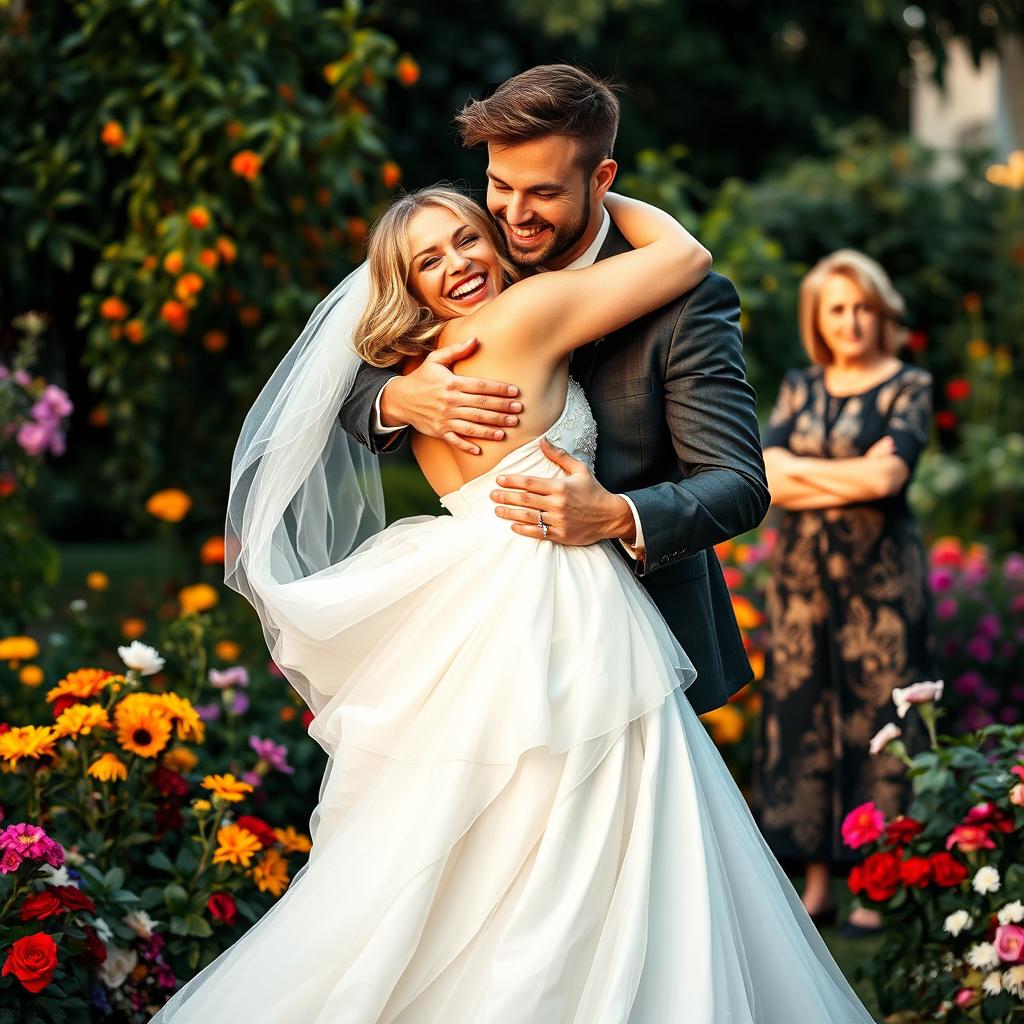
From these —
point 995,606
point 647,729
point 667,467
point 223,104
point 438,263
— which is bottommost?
point 995,606

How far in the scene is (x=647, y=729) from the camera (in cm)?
248

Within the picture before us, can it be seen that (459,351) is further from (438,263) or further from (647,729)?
(647,729)

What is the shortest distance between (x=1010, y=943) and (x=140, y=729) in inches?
75.0

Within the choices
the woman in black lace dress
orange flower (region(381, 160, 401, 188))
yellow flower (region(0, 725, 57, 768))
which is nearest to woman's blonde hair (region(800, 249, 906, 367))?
the woman in black lace dress

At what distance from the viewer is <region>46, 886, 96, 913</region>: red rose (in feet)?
9.09

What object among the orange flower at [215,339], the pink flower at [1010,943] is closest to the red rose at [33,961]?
the pink flower at [1010,943]

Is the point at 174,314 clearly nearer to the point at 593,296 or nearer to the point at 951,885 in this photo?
the point at 593,296

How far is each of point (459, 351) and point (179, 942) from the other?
1438 mm

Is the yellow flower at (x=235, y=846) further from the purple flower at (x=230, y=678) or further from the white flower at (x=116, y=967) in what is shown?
the purple flower at (x=230, y=678)

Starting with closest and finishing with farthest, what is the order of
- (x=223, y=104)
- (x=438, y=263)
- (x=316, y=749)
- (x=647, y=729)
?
(x=647, y=729), (x=438, y=263), (x=316, y=749), (x=223, y=104)

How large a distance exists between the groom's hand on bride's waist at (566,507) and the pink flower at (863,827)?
1224 millimetres

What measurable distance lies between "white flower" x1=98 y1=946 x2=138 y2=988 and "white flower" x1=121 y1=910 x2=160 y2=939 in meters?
0.05

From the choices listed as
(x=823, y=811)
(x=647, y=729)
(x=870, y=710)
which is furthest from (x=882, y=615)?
(x=647, y=729)

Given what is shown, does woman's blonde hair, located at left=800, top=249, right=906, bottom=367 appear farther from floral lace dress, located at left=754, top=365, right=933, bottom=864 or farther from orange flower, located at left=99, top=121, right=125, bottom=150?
orange flower, located at left=99, top=121, right=125, bottom=150
